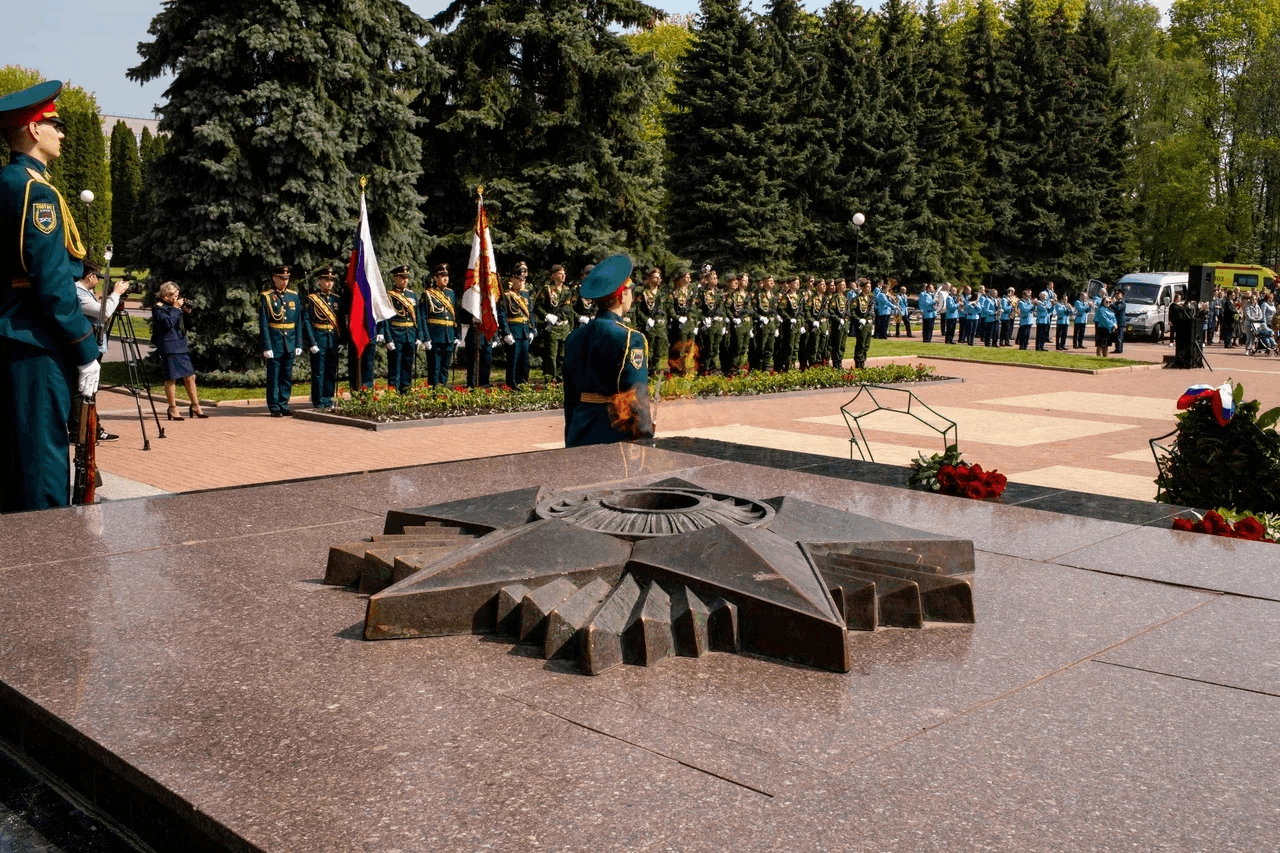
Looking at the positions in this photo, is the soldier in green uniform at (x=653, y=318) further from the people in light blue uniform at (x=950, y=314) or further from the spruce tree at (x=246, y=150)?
the people in light blue uniform at (x=950, y=314)

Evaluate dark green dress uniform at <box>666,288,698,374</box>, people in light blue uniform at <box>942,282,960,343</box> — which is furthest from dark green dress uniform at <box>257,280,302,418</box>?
people in light blue uniform at <box>942,282,960,343</box>

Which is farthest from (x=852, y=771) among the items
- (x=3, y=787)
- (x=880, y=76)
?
(x=880, y=76)

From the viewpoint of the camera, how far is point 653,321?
19.7 metres

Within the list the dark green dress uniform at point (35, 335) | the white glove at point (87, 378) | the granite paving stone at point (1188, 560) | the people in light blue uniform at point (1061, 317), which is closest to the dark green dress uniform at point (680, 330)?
the white glove at point (87, 378)

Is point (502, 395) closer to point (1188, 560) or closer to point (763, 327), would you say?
point (763, 327)

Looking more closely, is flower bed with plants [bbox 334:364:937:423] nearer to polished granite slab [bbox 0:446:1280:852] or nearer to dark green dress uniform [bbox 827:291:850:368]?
dark green dress uniform [bbox 827:291:850:368]

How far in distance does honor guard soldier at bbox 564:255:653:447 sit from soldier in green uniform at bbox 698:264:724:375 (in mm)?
14222

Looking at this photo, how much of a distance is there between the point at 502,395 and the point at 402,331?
2.23 m

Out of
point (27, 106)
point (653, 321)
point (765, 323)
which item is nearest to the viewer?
point (27, 106)

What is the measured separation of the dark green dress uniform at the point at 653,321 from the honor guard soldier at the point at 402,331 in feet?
13.6

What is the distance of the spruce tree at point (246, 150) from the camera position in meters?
17.9

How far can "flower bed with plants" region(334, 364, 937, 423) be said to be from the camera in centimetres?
1398

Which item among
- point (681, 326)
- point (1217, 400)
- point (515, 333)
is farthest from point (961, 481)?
point (681, 326)

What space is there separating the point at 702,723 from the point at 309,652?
1.10 meters
